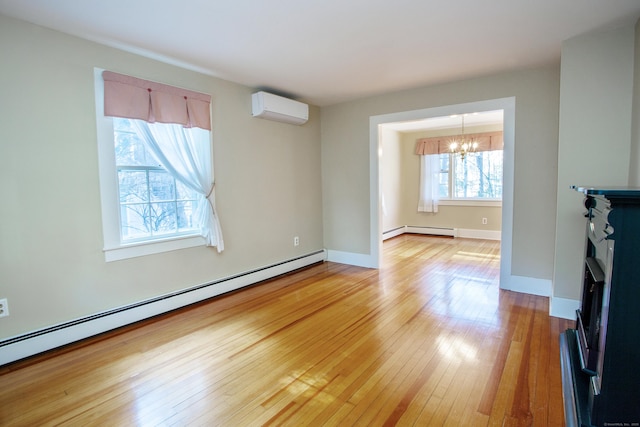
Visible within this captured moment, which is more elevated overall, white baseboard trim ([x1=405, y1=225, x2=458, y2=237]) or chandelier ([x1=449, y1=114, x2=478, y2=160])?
chandelier ([x1=449, y1=114, x2=478, y2=160])

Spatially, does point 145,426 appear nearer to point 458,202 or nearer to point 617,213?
point 617,213

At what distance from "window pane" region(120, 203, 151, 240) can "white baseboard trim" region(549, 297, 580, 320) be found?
3.78 metres

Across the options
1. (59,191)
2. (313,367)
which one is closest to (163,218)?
(59,191)

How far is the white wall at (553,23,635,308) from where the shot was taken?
2.51 meters

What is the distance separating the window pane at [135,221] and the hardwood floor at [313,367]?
810 millimetres

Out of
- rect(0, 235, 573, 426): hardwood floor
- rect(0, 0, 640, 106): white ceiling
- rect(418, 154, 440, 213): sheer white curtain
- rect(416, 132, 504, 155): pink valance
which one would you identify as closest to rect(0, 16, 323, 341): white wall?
rect(0, 0, 640, 106): white ceiling

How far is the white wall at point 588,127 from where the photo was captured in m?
2.51

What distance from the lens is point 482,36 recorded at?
8.52 feet

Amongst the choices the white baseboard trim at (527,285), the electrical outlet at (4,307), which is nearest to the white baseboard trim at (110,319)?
the electrical outlet at (4,307)

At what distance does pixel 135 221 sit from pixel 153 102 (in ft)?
3.57

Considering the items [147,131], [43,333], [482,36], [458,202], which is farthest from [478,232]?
[43,333]

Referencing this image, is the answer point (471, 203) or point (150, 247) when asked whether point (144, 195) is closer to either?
point (150, 247)

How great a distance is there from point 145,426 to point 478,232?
667cm

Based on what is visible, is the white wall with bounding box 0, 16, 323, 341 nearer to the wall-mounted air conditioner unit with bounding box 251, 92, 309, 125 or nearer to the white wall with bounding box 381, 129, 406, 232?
the wall-mounted air conditioner unit with bounding box 251, 92, 309, 125
